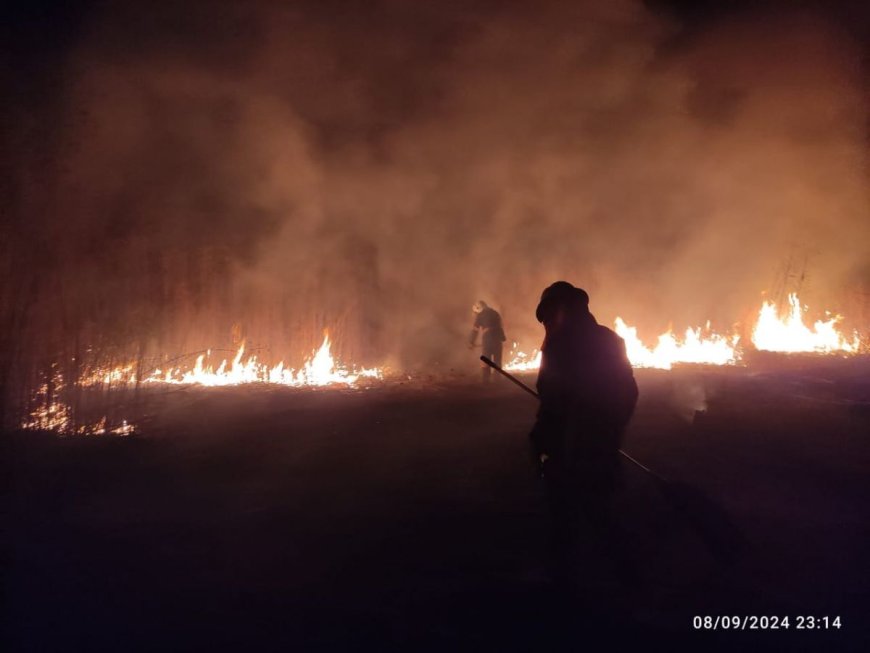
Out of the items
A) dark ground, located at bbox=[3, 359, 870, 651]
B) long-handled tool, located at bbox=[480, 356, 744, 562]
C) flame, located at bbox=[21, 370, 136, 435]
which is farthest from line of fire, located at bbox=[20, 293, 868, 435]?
long-handled tool, located at bbox=[480, 356, 744, 562]

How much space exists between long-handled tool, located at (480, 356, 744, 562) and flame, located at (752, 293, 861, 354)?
40.2 feet

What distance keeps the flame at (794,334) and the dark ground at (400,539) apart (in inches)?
302

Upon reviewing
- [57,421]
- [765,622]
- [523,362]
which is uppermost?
[523,362]

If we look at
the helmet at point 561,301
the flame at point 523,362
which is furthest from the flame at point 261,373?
the helmet at point 561,301

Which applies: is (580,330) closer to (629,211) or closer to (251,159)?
(251,159)

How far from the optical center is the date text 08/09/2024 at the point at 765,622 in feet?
8.92

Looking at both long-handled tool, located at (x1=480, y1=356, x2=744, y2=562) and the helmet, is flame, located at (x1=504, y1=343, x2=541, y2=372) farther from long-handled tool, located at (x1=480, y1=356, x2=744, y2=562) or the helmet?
the helmet

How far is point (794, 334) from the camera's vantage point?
1377cm

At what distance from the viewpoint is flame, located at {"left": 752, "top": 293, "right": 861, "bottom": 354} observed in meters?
13.7

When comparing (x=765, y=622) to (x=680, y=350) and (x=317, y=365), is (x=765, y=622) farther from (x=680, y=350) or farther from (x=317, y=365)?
(x=680, y=350)

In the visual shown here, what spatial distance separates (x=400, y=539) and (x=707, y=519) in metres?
2.14

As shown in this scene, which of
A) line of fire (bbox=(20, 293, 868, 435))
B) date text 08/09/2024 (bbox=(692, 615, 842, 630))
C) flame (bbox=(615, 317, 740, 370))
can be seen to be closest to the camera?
date text 08/09/2024 (bbox=(692, 615, 842, 630))

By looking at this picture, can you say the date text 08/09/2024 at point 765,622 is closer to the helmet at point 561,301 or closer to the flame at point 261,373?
the helmet at point 561,301

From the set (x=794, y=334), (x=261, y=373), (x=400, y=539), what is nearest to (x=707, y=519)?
(x=400, y=539)
